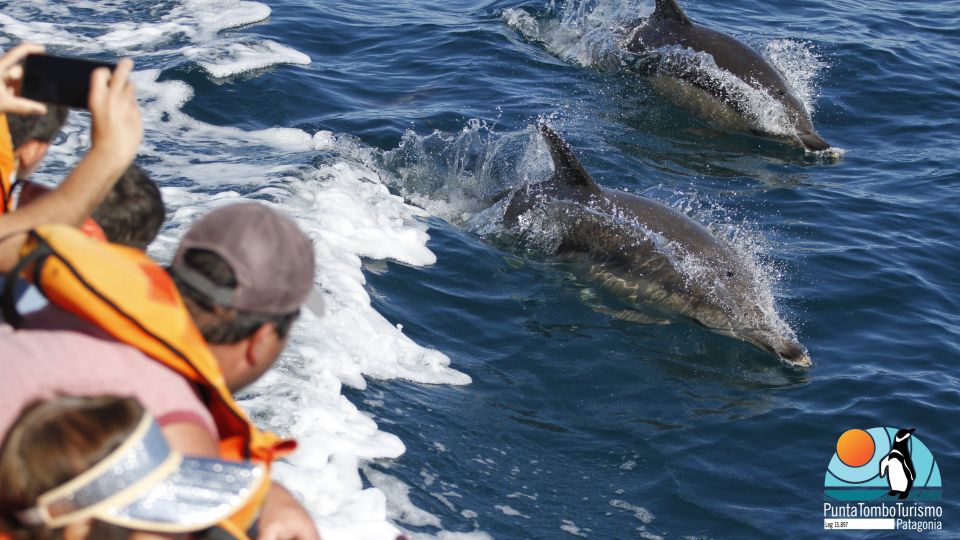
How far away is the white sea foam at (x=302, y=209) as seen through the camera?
575 cm

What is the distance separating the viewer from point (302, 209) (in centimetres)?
929

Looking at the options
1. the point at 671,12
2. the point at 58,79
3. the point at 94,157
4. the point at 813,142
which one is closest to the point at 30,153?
the point at 58,79

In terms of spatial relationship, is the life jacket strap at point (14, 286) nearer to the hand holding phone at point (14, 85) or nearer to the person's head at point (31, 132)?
the hand holding phone at point (14, 85)

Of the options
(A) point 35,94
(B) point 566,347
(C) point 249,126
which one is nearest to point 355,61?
(C) point 249,126

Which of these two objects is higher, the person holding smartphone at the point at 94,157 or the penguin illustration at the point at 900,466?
the person holding smartphone at the point at 94,157

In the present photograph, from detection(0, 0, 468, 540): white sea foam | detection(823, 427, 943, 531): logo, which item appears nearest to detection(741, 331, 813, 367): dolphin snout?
detection(823, 427, 943, 531): logo

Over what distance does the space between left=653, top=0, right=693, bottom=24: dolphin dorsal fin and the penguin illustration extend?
7.98m

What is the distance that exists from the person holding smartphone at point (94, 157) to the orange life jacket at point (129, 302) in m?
0.47

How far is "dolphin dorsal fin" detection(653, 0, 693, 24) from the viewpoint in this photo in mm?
14156

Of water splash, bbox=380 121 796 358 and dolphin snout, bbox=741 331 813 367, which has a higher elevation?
water splash, bbox=380 121 796 358

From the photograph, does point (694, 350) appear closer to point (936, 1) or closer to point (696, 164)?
point (696, 164)

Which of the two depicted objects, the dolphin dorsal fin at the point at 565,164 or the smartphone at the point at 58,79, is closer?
the smartphone at the point at 58,79

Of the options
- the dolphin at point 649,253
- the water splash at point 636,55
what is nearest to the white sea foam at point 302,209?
the dolphin at point 649,253

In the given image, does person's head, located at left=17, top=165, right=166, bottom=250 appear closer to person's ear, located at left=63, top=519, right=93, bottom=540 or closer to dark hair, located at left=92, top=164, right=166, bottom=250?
dark hair, located at left=92, top=164, right=166, bottom=250
